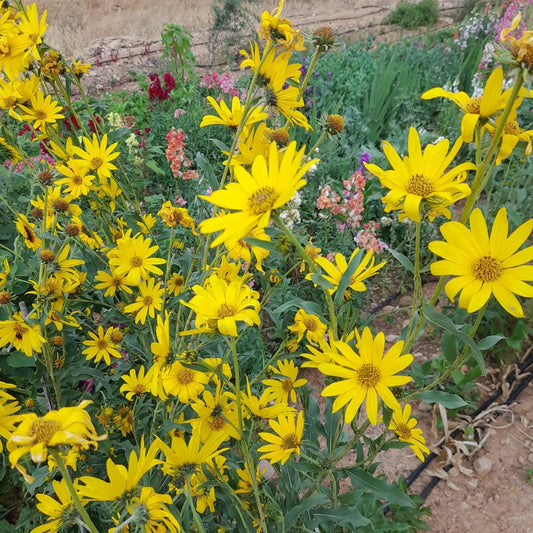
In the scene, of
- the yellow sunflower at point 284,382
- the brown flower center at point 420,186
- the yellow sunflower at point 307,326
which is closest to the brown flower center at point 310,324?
the yellow sunflower at point 307,326

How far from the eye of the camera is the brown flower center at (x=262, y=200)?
27.9 inches

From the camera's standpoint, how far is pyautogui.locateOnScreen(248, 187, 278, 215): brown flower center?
71 cm

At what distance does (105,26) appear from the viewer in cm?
1027

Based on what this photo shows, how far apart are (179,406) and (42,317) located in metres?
0.47

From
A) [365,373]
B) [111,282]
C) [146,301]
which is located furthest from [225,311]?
[111,282]

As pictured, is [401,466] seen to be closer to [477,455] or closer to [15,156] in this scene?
[477,455]

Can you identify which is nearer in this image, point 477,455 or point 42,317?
point 42,317

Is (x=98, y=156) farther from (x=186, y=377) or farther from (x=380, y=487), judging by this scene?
(x=380, y=487)

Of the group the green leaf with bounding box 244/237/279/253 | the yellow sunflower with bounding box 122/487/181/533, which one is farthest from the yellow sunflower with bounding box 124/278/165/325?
the green leaf with bounding box 244/237/279/253

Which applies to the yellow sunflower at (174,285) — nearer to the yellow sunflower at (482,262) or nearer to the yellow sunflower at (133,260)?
the yellow sunflower at (133,260)

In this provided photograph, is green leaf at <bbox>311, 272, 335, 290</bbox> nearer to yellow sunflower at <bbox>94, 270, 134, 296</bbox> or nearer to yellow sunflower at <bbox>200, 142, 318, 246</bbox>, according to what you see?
yellow sunflower at <bbox>200, 142, 318, 246</bbox>

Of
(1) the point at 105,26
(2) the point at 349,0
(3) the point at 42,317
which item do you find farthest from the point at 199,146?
(2) the point at 349,0

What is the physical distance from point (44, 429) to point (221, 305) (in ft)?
1.26

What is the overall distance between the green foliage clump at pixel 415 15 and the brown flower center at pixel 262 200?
31.1 feet
